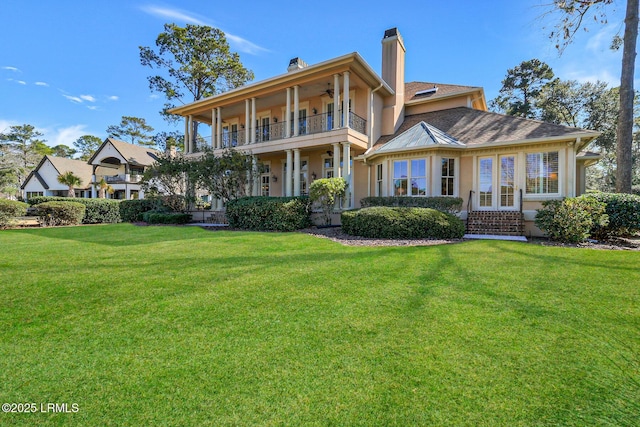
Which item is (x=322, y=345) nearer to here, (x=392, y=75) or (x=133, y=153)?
(x=392, y=75)

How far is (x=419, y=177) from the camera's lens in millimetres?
12109

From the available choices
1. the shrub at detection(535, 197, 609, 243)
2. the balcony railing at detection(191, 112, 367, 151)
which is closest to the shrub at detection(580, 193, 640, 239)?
the shrub at detection(535, 197, 609, 243)

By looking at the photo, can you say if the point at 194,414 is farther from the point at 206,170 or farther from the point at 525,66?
the point at 525,66

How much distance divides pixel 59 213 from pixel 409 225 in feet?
55.7

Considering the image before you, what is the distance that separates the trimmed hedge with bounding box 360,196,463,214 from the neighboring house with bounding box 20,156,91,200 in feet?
119

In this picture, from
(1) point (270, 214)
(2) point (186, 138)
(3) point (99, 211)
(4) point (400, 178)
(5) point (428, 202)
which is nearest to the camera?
(5) point (428, 202)

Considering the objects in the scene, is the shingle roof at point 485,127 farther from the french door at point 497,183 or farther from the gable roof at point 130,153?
the gable roof at point 130,153

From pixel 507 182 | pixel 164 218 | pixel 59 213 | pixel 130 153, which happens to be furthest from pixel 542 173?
pixel 130 153

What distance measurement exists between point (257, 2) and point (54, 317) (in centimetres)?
1298

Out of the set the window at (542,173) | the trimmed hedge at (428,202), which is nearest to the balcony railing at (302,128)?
the trimmed hedge at (428,202)

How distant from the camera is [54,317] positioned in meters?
3.10

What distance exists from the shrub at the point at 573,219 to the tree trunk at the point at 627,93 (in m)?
4.29

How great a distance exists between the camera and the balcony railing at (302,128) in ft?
45.8

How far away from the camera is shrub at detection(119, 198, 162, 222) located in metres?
17.3
